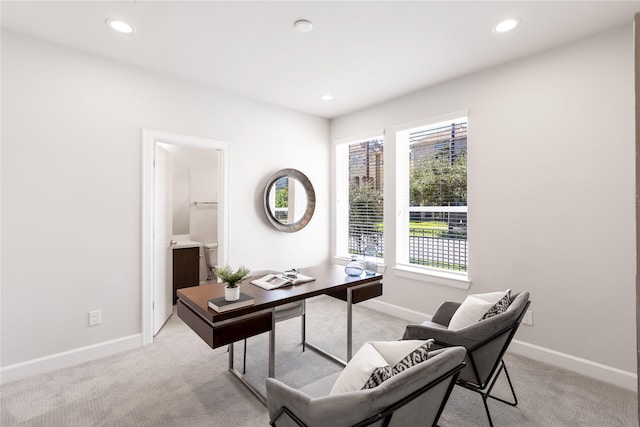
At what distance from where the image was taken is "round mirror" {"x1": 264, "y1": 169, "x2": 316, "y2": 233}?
3.89 meters

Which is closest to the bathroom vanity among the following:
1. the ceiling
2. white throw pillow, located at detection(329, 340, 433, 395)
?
the ceiling

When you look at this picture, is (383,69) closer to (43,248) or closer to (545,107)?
(545,107)

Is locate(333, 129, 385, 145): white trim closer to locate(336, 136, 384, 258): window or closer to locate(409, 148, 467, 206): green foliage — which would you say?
locate(336, 136, 384, 258): window

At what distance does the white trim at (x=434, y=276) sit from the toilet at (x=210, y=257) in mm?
3007

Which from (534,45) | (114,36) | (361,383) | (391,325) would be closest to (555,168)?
(534,45)

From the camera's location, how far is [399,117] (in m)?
3.67

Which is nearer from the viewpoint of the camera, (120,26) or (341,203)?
(120,26)

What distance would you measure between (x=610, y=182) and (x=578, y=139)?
15.8 inches

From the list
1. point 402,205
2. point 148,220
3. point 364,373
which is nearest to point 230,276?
point 364,373

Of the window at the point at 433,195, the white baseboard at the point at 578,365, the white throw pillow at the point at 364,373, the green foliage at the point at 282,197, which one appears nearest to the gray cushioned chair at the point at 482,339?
the white throw pillow at the point at 364,373

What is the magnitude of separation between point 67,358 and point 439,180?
388 centimetres

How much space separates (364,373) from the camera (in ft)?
3.52

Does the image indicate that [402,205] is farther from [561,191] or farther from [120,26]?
[120,26]

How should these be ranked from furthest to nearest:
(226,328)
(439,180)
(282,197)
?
(282,197), (439,180), (226,328)
